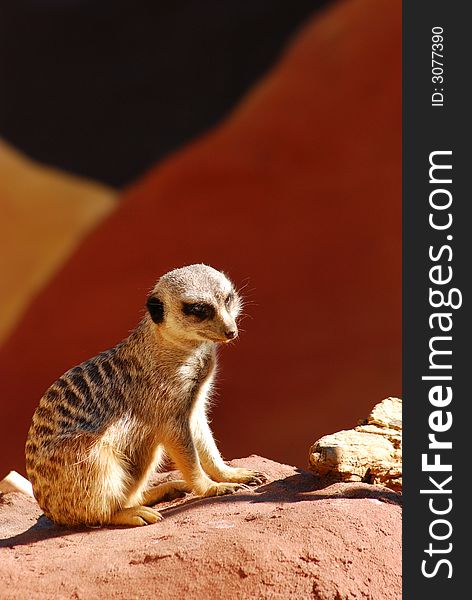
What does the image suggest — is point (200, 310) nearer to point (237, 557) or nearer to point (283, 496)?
point (283, 496)

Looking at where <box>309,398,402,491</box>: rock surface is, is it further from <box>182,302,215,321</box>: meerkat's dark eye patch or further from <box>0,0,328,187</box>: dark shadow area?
<box>0,0,328,187</box>: dark shadow area

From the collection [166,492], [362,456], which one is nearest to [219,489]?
[166,492]

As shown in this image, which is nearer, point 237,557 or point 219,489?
point 237,557

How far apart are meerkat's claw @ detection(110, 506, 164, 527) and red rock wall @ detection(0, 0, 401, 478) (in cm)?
308

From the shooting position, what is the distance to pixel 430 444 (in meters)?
2.41

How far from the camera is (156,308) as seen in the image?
2859 millimetres

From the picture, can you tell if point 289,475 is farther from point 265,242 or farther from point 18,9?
point 18,9

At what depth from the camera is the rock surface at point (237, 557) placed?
7.09ft

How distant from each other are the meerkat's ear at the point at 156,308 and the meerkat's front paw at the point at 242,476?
20.4 inches

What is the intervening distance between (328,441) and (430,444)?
41 cm

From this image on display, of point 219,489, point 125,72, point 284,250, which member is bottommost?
point 219,489

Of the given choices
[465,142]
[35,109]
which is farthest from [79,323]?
[465,142]

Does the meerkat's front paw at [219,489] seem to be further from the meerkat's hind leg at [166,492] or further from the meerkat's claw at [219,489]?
the meerkat's hind leg at [166,492]

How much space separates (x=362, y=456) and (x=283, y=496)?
0.84ft
